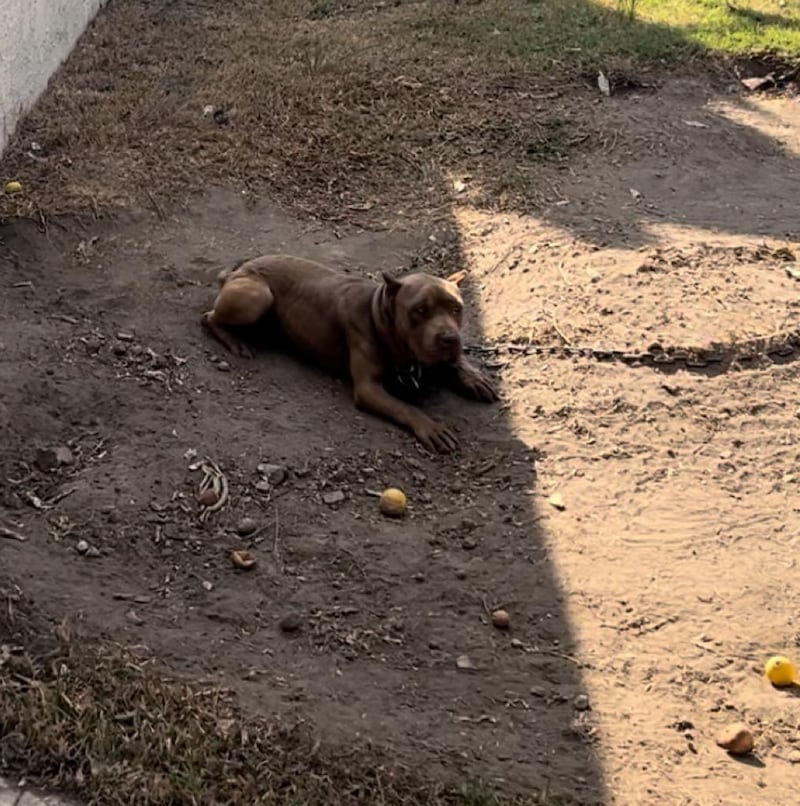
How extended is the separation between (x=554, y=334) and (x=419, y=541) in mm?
1745

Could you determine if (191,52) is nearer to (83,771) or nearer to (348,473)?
(348,473)

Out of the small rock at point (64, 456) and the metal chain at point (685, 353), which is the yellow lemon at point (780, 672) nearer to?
the metal chain at point (685, 353)

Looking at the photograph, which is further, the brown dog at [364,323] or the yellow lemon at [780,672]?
the brown dog at [364,323]

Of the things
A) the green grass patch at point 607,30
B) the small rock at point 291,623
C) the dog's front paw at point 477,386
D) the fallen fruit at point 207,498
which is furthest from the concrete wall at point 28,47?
the small rock at point 291,623

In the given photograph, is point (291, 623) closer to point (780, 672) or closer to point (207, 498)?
point (207, 498)

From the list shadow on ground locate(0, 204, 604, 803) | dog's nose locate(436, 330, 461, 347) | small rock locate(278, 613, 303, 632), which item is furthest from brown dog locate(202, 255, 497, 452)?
small rock locate(278, 613, 303, 632)

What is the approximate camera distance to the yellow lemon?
379 cm

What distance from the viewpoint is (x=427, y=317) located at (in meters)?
5.21

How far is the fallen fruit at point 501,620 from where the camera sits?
3975mm

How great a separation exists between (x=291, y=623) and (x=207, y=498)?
76cm

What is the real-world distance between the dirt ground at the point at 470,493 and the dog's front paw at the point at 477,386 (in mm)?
65

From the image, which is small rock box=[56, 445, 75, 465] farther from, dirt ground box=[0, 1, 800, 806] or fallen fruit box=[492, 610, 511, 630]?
fallen fruit box=[492, 610, 511, 630]

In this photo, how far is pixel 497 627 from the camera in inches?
156

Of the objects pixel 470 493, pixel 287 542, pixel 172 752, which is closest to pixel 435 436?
pixel 470 493
